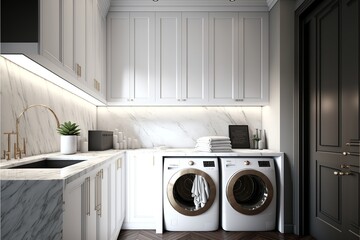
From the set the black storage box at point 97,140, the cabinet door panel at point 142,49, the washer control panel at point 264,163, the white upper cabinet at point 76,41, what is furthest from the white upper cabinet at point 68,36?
the washer control panel at point 264,163

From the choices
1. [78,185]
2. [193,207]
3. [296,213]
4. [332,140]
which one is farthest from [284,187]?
[78,185]

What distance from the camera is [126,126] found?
12.3ft

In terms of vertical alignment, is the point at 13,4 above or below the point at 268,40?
below

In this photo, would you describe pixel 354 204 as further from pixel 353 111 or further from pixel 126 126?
pixel 126 126

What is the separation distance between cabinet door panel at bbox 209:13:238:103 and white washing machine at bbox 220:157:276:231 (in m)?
0.87

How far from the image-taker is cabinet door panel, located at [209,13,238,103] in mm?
3383

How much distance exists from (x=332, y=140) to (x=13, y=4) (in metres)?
2.66

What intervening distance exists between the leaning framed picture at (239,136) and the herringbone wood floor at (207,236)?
3.72 feet

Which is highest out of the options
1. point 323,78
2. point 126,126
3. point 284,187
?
point 323,78

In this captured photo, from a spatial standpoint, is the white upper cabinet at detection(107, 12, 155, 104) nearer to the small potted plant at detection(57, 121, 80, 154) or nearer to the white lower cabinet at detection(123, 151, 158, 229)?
the white lower cabinet at detection(123, 151, 158, 229)

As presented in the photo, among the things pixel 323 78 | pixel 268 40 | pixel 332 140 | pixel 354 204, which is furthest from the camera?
pixel 268 40

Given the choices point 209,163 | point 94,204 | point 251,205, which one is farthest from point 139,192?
point 94,204

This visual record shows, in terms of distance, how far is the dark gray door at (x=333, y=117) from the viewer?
2.18 m

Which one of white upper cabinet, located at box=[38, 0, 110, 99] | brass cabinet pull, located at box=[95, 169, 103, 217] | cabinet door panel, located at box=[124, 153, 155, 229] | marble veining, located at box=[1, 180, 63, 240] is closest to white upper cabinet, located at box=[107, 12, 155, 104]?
white upper cabinet, located at box=[38, 0, 110, 99]
